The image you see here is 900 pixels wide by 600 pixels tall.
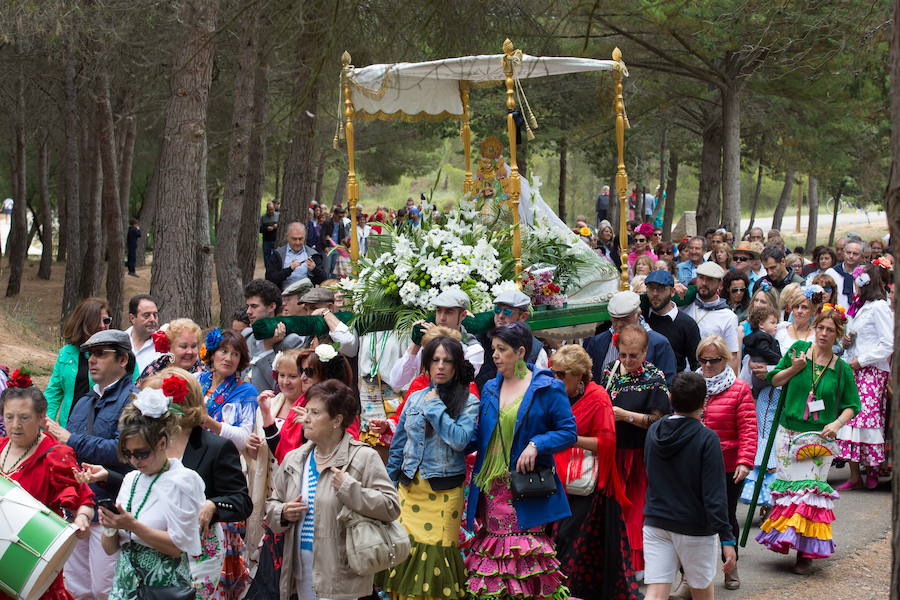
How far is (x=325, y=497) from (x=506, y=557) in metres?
1.27

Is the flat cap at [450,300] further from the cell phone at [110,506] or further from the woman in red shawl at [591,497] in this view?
the cell phone at [110,506]

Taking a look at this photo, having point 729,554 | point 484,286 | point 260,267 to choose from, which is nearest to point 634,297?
point 484,286

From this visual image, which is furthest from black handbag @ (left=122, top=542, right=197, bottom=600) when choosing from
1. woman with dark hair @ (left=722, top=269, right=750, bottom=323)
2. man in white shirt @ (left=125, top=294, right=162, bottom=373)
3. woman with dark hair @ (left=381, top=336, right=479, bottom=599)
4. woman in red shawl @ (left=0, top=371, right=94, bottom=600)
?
woman with dark hair @ (left=722, top=269, right=750, bottom=323)

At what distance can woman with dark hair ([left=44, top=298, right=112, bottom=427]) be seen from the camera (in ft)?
23.0

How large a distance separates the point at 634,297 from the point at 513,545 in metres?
2.50

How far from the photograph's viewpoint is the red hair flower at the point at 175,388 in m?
5.08

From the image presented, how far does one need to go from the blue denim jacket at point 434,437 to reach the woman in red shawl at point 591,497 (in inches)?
31.7

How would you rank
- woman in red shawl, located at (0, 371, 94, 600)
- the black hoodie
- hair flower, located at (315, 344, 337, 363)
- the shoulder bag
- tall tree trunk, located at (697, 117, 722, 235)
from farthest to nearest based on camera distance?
tall tree trunk, located at (697, 117, 722, 235)
hair flower, located at (315, 344, 337, 363)
the black hoodie
woman in red shawl, located at (0, 371, 94, 600)
the shoulder bag

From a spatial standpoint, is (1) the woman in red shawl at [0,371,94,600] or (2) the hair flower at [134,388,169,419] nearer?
(2) the hair flower at [134,388,169,419]

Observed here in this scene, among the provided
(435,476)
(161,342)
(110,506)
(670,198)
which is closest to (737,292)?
(435,476)

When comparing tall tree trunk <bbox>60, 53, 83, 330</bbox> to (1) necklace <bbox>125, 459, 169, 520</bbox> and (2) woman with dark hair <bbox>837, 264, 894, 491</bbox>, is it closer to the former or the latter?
(2) woman with dark hair <bbox>837, 264, 894, 491</bbox>

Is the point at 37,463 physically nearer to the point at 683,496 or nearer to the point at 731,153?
the point at 683,496

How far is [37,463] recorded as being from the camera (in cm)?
554

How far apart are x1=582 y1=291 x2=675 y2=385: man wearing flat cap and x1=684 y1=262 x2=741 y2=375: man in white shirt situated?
1659 mm
